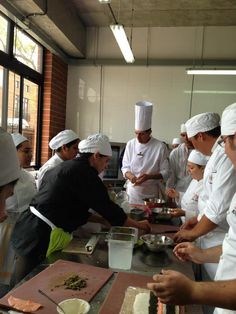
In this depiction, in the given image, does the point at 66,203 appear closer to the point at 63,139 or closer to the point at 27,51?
the point at 63,139

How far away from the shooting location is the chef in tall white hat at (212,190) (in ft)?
5.02

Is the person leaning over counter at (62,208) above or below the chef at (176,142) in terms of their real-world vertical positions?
below

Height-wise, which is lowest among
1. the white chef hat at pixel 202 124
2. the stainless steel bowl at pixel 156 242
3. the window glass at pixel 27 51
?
the stainless steel bowl at pixel 156 242

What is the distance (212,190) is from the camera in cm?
161

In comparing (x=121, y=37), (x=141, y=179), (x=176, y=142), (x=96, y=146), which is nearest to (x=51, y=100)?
(x=121, y=37)

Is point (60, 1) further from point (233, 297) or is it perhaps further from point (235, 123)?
point (233, 297)

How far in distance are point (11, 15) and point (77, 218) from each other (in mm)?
2705

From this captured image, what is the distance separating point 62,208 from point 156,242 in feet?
1.75

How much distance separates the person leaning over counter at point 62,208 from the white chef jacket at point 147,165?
155 cm

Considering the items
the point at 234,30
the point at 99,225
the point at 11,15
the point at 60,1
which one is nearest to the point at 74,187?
the point at 99,225

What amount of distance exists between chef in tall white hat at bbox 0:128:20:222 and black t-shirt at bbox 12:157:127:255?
2.26 feet

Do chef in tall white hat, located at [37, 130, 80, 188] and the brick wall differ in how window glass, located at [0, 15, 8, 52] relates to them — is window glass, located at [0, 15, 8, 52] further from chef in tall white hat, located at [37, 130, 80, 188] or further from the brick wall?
chef in tall white hat, located at [37, 130, 80, 188]

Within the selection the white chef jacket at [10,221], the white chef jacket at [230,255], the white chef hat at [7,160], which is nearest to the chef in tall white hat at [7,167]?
the white chef hat at [7,160]

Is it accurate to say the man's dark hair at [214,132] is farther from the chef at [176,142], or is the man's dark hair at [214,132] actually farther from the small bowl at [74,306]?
the chef at [176,142]
